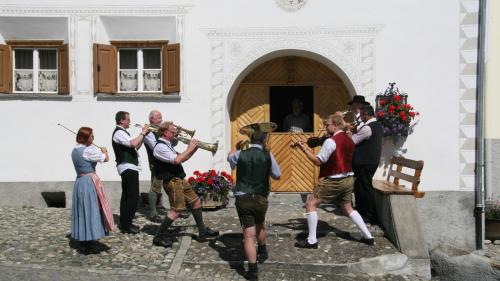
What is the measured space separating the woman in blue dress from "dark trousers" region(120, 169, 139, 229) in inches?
31.9

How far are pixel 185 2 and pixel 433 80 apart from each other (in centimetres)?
504

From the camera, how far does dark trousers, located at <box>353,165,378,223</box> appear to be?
8.04 m

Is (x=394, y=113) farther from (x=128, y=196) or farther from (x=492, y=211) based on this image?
(x=128, y=196)

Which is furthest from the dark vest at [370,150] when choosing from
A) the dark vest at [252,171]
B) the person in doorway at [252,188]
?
the dark vest at [252,171]

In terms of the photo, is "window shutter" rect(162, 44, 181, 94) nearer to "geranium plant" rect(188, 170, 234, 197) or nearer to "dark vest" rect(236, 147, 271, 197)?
"geranium plant" rect(188, 170, 234, 197)

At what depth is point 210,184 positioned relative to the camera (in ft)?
30.9

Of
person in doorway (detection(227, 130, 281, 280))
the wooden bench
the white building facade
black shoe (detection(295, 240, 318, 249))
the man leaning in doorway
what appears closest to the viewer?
person in doorway (detection(227, 130, 281, 280))

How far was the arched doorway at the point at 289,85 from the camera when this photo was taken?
1098 cm

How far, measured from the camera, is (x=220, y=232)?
7.90 m

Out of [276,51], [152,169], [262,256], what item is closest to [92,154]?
[152,169]

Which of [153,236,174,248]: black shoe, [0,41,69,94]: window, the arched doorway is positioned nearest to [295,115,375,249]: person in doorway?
[153,236,174,248]: black shoe

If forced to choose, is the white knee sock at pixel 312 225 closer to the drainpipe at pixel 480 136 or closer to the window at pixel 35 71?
the drainpipe at pixel 480 136

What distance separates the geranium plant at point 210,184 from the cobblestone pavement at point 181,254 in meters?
1.00

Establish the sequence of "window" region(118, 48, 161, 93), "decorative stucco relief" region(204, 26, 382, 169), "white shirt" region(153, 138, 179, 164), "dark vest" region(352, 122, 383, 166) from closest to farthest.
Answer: "white shirt" region(153, 138, 179, 164) → "dark vest" region(352, 122, 383, 166) → "decorative stucco relief" region(204, 26, 382, 169) → "window" region(118, 48, 161, 93)
